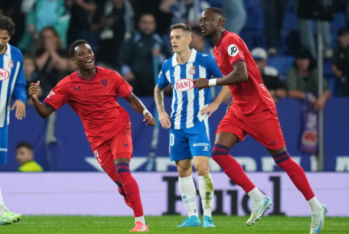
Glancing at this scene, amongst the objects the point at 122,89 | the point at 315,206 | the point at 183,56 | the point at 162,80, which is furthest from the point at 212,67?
the point at 315,206

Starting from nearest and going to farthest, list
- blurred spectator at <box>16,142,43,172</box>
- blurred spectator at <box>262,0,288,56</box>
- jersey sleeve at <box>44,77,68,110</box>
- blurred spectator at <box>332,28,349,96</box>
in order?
jersey sleeve at <box>44,77,68,110</box> < blurred spectator at <box>16,142,43,172</box> < blurred spectator at <box>332,28,349,96</box> < blurred spectator at <box>262,0,288,56</box>

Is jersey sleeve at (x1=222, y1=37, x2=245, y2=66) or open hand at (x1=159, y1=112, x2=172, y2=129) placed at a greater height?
jersey sleeve at (x1=222, y1=37, x2=245, y2=66)

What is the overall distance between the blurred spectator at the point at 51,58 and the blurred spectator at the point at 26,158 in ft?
3.71

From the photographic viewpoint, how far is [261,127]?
17.8ft

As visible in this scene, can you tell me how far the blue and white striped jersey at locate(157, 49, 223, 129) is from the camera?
6.61 meters

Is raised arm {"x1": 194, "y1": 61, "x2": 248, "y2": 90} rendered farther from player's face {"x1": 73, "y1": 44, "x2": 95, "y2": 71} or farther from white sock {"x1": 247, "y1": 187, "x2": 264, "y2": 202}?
player's face {"x1": 73, "y1": 44, "x2": 95, "y2": 71}

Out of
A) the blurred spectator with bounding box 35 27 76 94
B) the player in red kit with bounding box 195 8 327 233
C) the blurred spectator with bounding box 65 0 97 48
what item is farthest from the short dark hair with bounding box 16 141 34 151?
the player in red kit with bounding box 195 8 327 233

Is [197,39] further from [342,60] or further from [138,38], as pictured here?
[342,60]

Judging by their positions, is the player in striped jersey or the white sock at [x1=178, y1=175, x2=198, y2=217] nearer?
the player in striped jersey

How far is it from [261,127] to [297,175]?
53cm

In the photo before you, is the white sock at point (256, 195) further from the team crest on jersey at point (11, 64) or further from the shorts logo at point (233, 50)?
the team crest on jersey at point (11, 64)

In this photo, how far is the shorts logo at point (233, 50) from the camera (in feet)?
17.2

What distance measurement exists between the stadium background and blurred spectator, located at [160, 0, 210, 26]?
0.17m

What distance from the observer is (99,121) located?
6.02m
